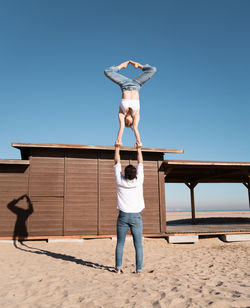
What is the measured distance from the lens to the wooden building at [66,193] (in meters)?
9.66

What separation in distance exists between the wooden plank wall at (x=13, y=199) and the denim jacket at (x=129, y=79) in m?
6.62

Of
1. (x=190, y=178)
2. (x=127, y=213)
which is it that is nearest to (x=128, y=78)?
(x=127, y=213)

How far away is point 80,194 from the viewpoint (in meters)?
10.2

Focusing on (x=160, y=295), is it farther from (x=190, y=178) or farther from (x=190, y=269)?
(x=190, y=178)

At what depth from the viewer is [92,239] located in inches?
392

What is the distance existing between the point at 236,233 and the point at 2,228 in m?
9.66

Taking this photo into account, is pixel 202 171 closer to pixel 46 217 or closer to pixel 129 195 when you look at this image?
pixel 46 217

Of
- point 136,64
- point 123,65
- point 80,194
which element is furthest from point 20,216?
point 136,64

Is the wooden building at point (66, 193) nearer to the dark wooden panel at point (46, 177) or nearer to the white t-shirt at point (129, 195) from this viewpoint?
the dark wooden panel at point (46, 177)

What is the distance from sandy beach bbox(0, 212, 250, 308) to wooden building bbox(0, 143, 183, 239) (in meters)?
2.26

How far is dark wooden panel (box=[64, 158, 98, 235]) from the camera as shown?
993 centimetres

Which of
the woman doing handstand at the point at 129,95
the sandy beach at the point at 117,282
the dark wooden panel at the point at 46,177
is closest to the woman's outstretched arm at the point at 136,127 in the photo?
the woman doing handstand at the point at 129,95

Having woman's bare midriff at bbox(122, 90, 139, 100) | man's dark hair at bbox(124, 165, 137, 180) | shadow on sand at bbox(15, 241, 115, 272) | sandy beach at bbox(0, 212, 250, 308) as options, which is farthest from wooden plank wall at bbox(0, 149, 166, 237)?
man's dark hair at bbox(124, 165, 137, 180)

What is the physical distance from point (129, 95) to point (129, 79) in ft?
1.37
